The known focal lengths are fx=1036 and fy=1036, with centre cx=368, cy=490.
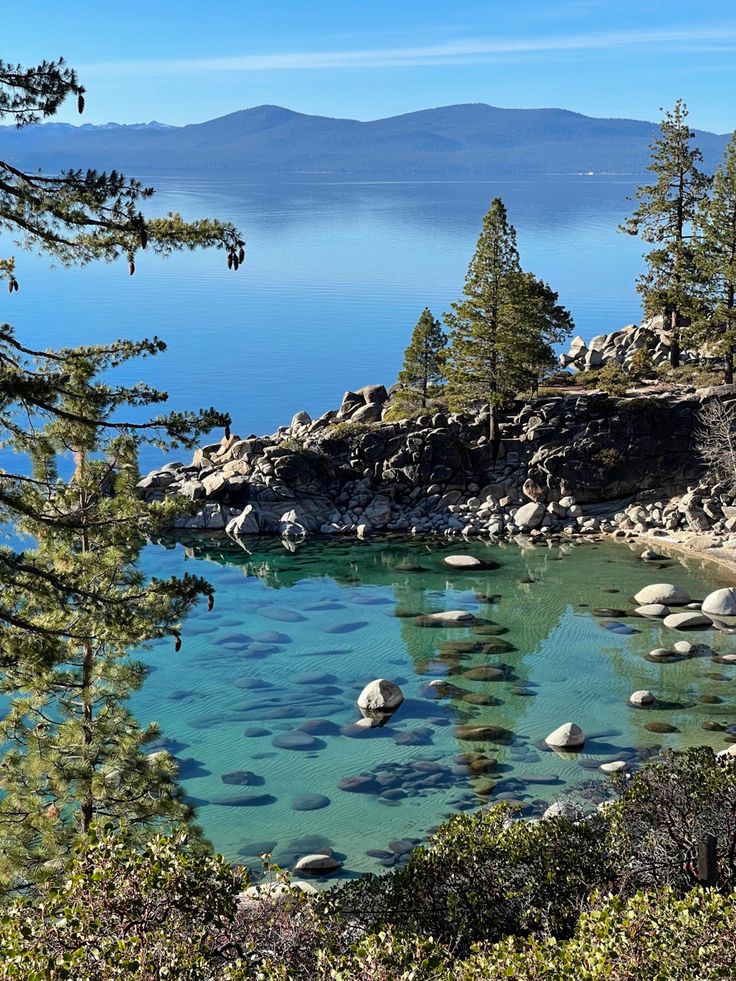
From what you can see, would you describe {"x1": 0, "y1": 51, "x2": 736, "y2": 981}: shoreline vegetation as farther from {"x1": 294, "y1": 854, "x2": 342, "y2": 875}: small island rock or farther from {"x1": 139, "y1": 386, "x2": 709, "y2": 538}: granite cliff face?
{"x1": 139, "y1": 386, "x2": 709, "y2": 538}: granite cliff face

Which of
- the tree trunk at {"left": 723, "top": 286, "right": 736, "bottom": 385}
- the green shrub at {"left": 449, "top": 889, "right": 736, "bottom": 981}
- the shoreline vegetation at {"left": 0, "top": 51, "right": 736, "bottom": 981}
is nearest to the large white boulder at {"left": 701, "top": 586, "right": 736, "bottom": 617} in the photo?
the shoreline vegetation at {"left": 0, "top": 51, "right": 736, "bottom": 981}

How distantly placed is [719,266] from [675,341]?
6466 mm

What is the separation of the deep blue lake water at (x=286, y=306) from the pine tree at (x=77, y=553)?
54896 millimetres

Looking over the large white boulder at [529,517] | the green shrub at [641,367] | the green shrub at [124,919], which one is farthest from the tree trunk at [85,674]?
the green shrub at [641,367]

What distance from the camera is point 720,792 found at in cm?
1797

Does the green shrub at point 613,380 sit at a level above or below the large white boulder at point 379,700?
above

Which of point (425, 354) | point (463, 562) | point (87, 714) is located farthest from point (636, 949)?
point (425, 354)

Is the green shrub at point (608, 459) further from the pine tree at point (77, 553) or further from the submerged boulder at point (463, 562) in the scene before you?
the pine tree at point (77, 553)

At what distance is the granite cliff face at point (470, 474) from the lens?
171 ft

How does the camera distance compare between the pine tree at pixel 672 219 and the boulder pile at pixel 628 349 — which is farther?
the boulder pile at pixel 628 349

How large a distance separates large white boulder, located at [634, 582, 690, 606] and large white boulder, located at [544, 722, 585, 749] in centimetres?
1210

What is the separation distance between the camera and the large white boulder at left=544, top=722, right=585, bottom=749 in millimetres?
29203

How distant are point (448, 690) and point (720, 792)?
1606cm

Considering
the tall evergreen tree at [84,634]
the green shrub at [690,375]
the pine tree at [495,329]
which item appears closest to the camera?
the tall evergreen tree at [84,634]
